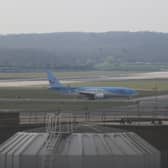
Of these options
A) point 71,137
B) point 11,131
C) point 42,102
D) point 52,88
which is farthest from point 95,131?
point 52,88

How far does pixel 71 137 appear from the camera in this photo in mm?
19281

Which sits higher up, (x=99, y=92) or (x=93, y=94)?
(x=99, y=92)

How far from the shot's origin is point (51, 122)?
20.5 meters

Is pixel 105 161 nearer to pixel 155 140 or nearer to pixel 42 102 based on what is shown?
pixel 155 140

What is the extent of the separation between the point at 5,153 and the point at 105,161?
2587 mm

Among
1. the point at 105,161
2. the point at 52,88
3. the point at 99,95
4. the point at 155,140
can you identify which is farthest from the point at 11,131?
the point at 52,88

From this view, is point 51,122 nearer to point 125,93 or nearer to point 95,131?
point 95,131

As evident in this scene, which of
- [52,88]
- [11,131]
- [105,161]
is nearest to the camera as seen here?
[105,161]

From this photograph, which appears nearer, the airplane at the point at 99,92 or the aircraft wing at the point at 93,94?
the aircraft wing at the point at 93,94

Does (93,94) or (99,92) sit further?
(99,92)

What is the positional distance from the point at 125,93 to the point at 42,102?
73.1 feet

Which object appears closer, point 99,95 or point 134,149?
point 134,149

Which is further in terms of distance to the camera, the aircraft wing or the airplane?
the airplane

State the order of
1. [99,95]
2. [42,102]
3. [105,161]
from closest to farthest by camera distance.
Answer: [105,161]
[42,102]
[99,95]
